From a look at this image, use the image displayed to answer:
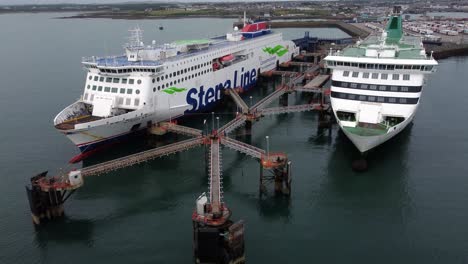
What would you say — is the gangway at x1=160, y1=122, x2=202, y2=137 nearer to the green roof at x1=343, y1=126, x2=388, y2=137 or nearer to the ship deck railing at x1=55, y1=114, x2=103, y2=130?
the ship deck railing at x1=55, y1=114, x2=103, y2=130

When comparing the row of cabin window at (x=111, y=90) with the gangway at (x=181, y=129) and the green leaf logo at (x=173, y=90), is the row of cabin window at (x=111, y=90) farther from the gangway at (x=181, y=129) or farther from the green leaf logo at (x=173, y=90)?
the gangway at (x=181, y=129)

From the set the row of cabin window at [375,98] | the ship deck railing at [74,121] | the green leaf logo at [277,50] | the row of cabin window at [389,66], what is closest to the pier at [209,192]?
the ship deck railing at [74,121]

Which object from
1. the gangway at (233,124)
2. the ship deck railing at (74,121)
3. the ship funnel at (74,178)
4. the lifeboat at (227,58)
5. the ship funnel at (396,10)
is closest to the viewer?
the ship funnel at (74,178)

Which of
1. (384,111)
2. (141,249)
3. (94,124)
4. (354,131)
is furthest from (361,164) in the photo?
(94,124)

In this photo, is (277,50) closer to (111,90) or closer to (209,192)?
(111,90)

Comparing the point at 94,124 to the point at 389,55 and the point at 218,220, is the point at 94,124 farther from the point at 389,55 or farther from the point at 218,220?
the point at 389,55

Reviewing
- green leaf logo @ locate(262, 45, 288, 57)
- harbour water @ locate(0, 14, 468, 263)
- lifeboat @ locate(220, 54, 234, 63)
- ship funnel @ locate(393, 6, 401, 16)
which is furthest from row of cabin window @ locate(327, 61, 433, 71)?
green leaf logo @ locate(262, 45, 288, 57)

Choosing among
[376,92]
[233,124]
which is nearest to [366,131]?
[376,92]
